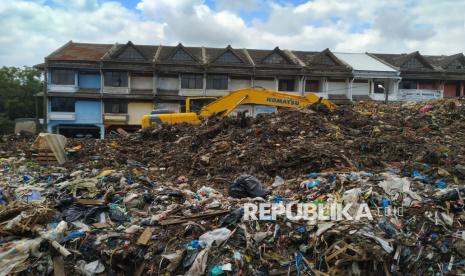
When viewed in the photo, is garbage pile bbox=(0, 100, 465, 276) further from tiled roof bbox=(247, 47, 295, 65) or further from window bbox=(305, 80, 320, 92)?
window bbox=(305, 80, 320, 92)

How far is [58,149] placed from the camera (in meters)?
8.60

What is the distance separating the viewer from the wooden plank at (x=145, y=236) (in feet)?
12.6

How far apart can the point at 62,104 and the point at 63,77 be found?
6.12ft

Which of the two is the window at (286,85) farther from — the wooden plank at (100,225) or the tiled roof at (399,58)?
the wooden plank at (100,225)

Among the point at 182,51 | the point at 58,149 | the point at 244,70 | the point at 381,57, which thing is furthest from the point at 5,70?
the point at 381,57

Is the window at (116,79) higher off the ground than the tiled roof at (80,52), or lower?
lower

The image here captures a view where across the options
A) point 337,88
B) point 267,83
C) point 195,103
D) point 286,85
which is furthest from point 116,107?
point 337,88

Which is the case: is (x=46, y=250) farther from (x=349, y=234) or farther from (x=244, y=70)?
(x=244, y=70)

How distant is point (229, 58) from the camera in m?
26.1

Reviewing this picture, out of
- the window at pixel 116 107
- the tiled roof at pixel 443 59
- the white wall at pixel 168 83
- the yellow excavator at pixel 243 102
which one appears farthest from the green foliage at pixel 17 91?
the tiled roof at pixel 443 59

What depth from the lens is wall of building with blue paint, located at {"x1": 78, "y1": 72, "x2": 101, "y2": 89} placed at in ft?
81.5

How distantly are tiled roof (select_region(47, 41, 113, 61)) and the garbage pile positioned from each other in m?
18.6

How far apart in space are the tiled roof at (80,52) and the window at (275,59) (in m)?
12.2

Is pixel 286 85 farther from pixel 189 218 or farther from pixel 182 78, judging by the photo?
pixel 189 218
